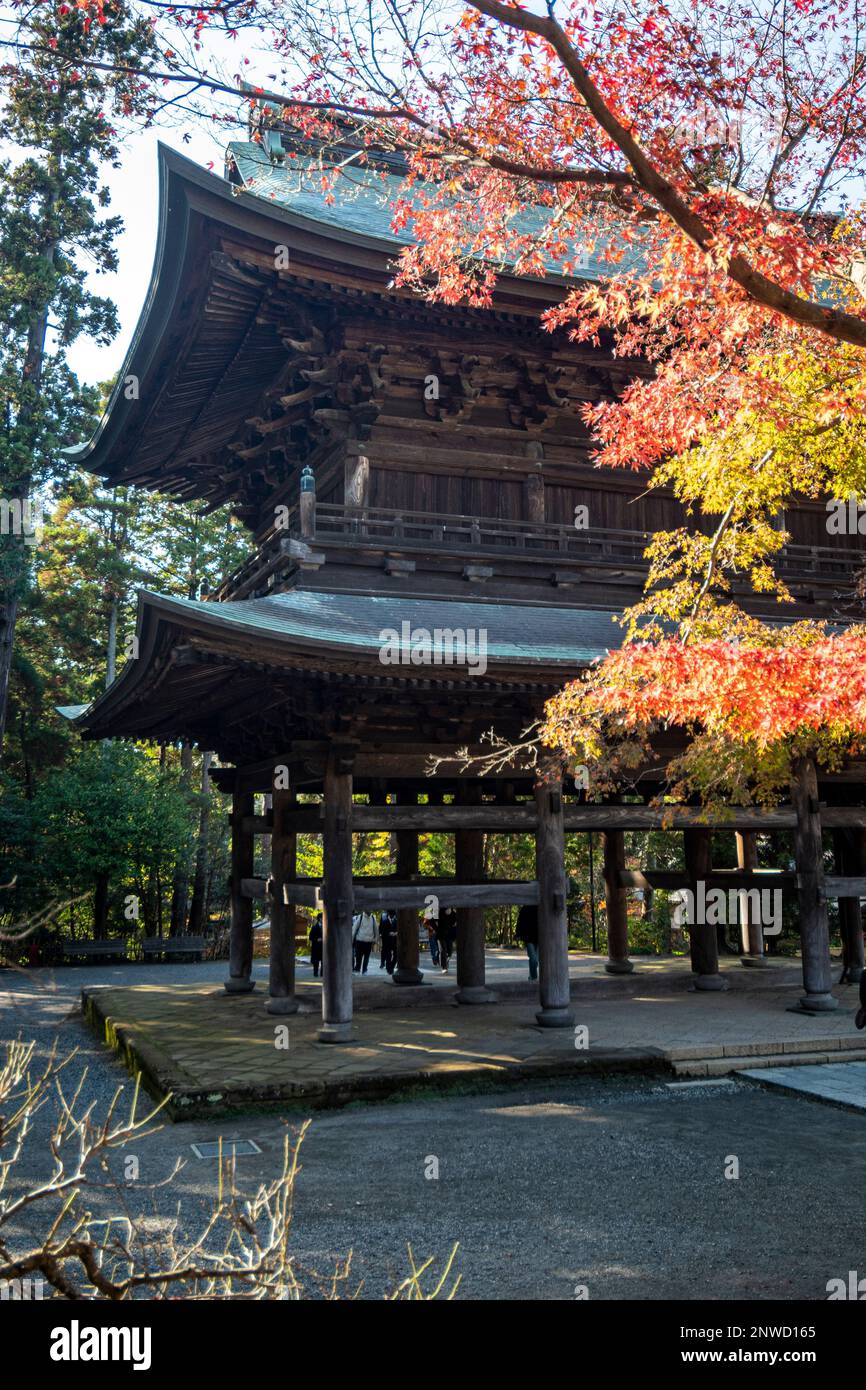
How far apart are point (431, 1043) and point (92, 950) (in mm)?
15837

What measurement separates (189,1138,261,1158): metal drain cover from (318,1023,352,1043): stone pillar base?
8.57 ft

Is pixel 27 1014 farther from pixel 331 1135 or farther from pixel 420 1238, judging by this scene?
pixel 420 1238

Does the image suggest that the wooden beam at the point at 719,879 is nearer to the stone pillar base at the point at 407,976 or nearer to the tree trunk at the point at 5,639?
the stone pillar base at the point at 407,976

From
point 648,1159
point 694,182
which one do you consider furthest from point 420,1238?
point 694,182

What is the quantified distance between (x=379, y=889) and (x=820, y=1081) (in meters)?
4.83

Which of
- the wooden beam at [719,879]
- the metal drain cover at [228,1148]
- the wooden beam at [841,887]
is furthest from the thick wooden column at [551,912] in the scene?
the metal drain cover at [228,1148]

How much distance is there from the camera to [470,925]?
13.5 meters

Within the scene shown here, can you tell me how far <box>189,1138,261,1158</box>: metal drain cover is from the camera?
24.1 ft

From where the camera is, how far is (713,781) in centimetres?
929

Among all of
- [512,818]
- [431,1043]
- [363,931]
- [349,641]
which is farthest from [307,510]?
[363,931]

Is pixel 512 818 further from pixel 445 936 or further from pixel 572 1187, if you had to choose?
pixel 445 936

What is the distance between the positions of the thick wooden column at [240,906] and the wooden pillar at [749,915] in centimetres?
788

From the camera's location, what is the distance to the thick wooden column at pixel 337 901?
10258 millimetres

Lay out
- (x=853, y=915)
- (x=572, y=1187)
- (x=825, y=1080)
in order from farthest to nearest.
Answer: (x=853, y=915), (x=825, y=1080), (x=572, y=1187)
